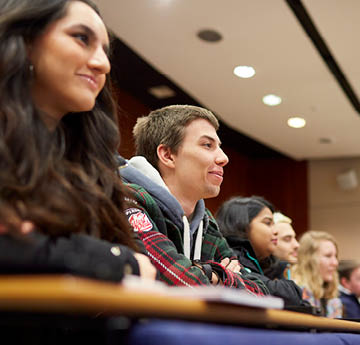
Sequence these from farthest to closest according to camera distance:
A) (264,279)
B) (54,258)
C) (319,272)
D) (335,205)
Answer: (335,205) → (319,272) → (264,279) → (54,258)

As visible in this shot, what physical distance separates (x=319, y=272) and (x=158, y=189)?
8.30ft

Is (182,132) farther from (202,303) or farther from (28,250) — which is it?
(202,303)

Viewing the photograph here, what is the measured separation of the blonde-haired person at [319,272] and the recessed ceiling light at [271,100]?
6.33ft

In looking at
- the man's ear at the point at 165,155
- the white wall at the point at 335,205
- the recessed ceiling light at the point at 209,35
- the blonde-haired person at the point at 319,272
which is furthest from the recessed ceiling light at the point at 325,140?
the man's ear at the point at 165,155

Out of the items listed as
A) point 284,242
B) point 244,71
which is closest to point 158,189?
point 284,242

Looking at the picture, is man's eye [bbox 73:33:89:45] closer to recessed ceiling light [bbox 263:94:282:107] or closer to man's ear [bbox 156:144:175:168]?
man's ear [bbox 156:144:175:168]

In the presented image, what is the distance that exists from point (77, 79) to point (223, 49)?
3.63 m

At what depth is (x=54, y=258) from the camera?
0.94m

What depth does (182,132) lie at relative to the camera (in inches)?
87.1

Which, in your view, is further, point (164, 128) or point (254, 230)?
point (254, 230)

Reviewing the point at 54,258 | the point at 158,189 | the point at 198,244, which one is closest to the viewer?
the point at 54,258

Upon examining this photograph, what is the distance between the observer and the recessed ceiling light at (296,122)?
6.47 metres

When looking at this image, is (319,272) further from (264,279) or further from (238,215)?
(264,279)

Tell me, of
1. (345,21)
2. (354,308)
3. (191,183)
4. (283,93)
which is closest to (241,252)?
(191,183)
